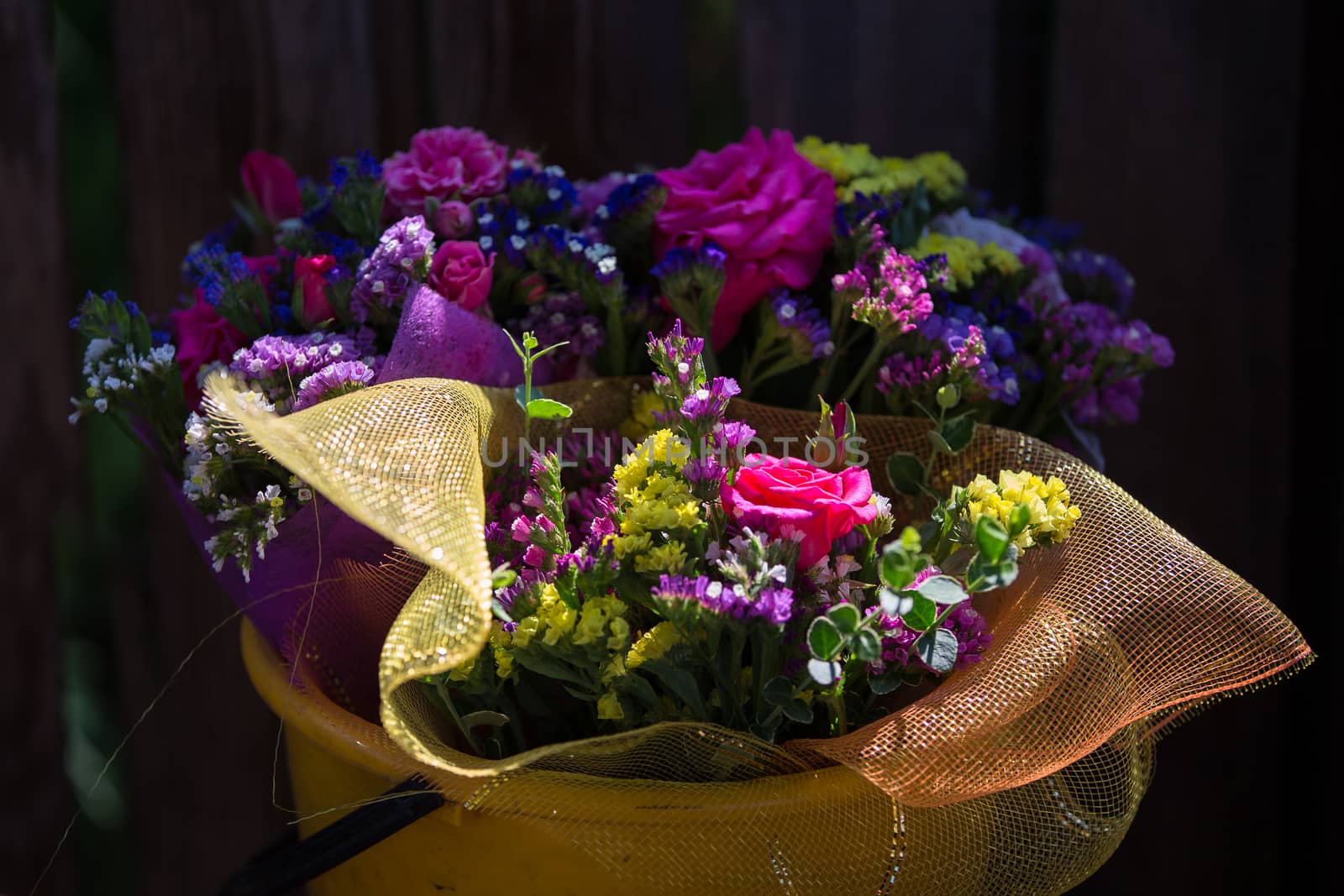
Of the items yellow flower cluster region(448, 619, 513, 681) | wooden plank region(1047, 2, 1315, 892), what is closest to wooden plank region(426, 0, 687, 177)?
Answer: wooden plank region(1047, 2, 1315, 892)

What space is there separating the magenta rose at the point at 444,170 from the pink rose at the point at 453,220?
32 mm

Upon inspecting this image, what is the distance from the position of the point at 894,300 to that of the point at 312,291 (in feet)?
1.34

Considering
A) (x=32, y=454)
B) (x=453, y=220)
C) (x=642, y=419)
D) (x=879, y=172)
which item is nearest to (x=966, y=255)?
(x=879, y=172)

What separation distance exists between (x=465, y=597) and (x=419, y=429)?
0.12 m

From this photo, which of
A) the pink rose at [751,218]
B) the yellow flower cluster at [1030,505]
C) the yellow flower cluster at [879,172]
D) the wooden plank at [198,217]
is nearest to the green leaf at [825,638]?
the yellow flower cluster at [1030,505]

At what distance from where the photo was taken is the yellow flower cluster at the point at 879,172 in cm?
95

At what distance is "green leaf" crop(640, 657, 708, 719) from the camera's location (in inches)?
23.5

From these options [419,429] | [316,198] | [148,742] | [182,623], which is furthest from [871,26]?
[148,742]

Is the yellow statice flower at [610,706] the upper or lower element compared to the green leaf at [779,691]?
lower

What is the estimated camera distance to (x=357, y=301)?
796mm

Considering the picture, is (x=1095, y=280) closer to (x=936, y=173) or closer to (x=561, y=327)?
(x=936, y=173)

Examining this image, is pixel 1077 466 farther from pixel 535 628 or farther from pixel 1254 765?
pixel 1254 765

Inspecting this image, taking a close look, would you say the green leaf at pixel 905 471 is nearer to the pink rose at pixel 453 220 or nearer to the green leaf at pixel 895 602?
the green leaf at pixel 895 602

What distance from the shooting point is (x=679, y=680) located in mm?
603
